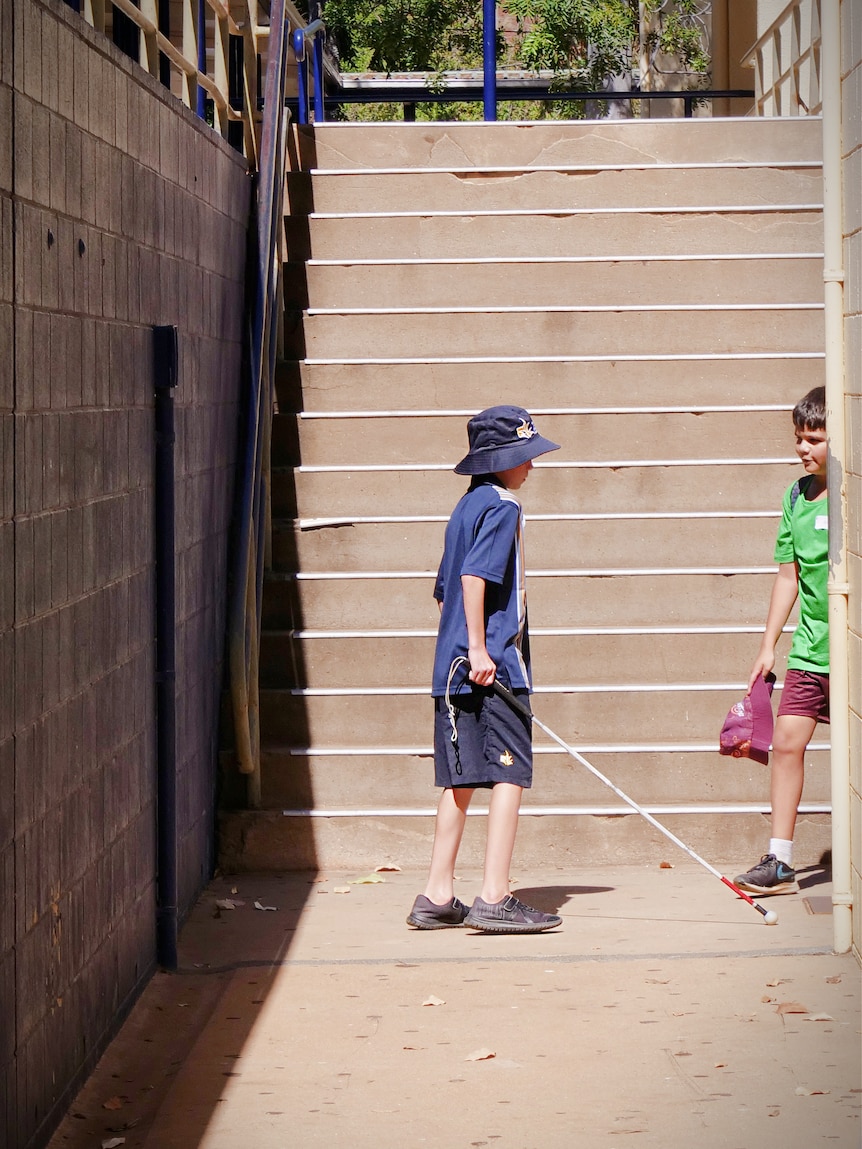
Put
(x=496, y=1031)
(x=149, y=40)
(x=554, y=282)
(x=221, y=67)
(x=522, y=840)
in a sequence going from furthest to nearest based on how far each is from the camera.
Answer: (x=554, y=282) < (x=221, y=67) < (x=522, y=840) < (x=149, y=40) < (x=496, y=1031)

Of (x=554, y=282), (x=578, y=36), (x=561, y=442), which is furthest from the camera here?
(x=578, y=36)

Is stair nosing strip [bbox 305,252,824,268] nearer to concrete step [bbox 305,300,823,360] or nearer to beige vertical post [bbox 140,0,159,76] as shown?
concrete step [bbox 305,300,823,360]

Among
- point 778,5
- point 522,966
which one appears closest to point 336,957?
point 522,966

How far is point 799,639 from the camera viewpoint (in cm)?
572

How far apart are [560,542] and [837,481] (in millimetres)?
2400

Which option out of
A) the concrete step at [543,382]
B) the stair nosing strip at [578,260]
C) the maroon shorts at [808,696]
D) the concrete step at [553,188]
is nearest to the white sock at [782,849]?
the maroon shorts at [808,696]

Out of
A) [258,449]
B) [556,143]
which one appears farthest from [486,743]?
[556,143]

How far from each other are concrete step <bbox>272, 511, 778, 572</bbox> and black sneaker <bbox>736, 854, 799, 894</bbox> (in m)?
1.79

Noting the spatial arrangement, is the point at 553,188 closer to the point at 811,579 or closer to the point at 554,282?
the point at 554,282

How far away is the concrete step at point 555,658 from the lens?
6.82m

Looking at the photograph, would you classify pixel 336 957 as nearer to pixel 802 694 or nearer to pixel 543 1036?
pixel 543 1036

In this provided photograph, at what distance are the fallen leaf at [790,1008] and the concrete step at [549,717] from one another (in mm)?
2038

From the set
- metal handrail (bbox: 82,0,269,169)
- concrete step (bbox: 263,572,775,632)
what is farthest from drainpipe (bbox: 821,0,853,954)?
metal handrail (bbox: 82,0,269,169)

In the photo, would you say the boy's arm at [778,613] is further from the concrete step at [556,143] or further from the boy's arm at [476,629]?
the concrete step at [556,143]
